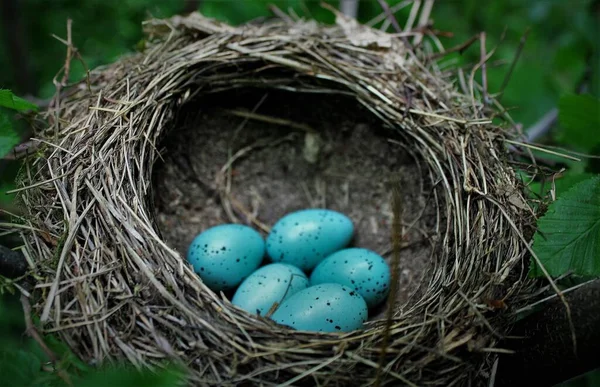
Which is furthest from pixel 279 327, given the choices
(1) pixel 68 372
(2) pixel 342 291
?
(1) pixel 68 372

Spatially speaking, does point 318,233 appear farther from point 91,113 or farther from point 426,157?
point 91,113

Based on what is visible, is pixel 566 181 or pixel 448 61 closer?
pixel 566 181

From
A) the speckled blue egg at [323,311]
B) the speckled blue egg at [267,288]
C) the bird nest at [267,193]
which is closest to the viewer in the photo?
the bird nest at [267,193]

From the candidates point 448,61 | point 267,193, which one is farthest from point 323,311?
point 448,61

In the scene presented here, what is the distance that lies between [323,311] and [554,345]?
2.62ft

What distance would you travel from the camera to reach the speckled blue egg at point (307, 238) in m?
2.69

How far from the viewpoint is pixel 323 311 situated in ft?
6.88

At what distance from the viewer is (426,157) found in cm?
255

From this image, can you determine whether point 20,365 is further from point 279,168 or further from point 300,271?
point 279,168

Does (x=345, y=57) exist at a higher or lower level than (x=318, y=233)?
higher

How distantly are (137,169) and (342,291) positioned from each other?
1.00 metres

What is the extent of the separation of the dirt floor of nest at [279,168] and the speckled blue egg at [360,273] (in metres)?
0.22

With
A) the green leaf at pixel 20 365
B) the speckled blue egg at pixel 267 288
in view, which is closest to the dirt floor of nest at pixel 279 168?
the speckled blue egg at pixel 267 288

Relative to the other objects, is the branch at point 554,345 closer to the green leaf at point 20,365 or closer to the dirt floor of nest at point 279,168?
the dirt floor of nest at point 279,168
